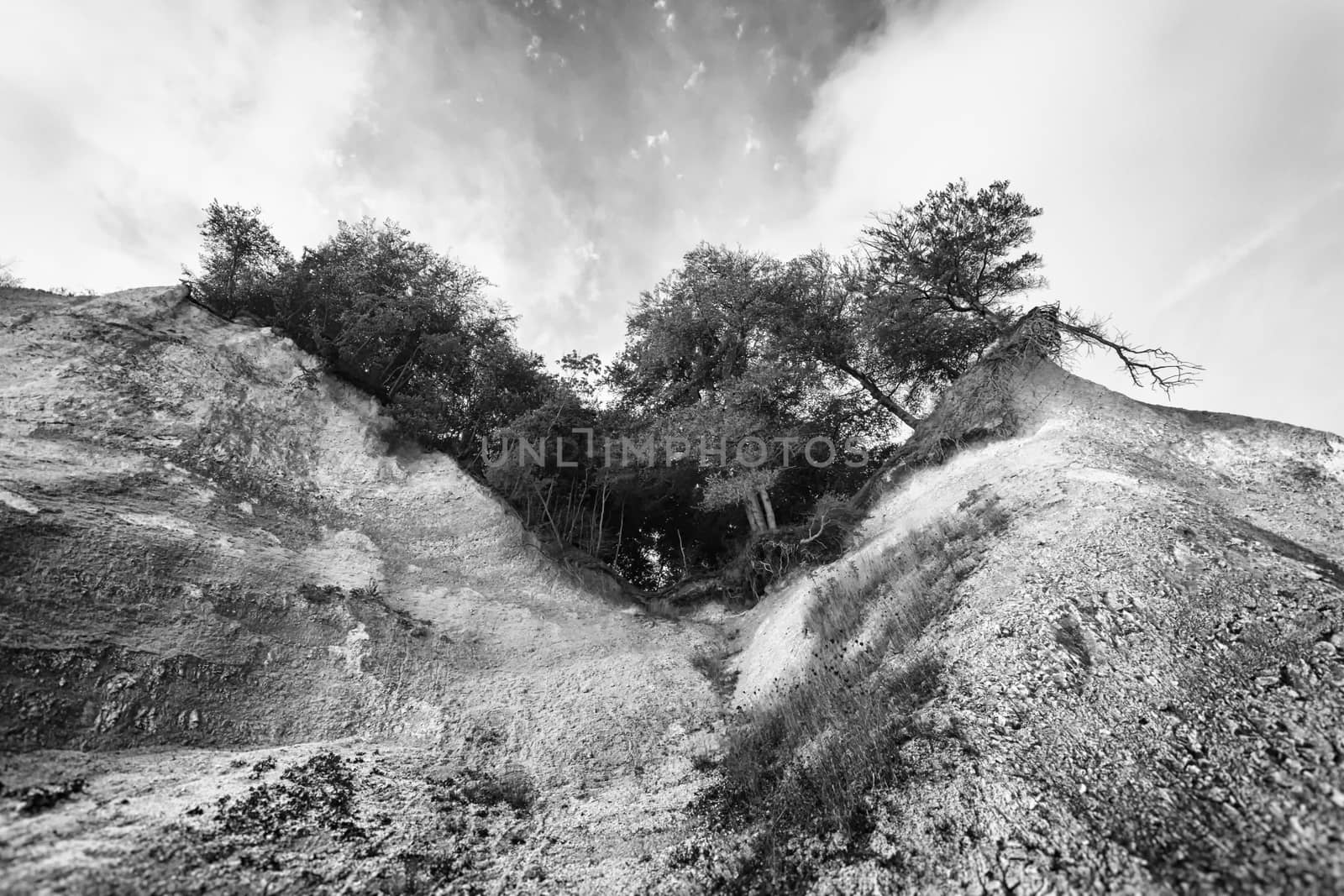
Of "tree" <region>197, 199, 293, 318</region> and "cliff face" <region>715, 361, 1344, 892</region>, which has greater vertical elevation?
"tree" <region>197, 199, 293, 318</region>

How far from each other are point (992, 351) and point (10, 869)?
16.8 meters

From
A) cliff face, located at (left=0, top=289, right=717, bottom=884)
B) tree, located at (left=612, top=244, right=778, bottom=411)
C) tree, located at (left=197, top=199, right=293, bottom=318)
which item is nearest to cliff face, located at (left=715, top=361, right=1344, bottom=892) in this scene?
cliff face, located at (left=0, top=289, right=717, bottom=884)

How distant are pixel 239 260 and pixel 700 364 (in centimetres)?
1529

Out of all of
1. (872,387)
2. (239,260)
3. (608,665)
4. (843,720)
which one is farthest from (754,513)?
(239,260)

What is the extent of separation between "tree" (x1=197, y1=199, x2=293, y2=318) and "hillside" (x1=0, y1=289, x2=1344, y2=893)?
3685 millimetres

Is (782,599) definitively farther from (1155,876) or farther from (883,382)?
(1155,876)

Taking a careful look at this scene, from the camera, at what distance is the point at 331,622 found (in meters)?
9.62

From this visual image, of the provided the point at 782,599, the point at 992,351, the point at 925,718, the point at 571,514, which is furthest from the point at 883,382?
the point at 925,718

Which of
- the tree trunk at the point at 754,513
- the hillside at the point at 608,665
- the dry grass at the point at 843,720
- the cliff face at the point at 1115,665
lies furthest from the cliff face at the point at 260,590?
the tree trunk at the point at 754,513

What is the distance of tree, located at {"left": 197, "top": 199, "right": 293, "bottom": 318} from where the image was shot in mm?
17750

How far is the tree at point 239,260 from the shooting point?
17.8m

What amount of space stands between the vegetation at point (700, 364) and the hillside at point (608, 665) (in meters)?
2.41

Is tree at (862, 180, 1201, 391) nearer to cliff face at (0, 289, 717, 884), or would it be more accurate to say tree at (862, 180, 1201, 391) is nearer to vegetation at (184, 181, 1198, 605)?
vegetation at (184, 181, 1198, 605)

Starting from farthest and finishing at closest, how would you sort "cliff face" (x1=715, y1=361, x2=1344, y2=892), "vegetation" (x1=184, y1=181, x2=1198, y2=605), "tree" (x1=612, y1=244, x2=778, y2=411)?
"tree" (x1=612, y1=244, x2=778, y2=411), "vegetation" (x1=184, y1=181, x2=1198, y2=605), "cliff face" (x1=715, y1=361, x2=1344, y2=892)
